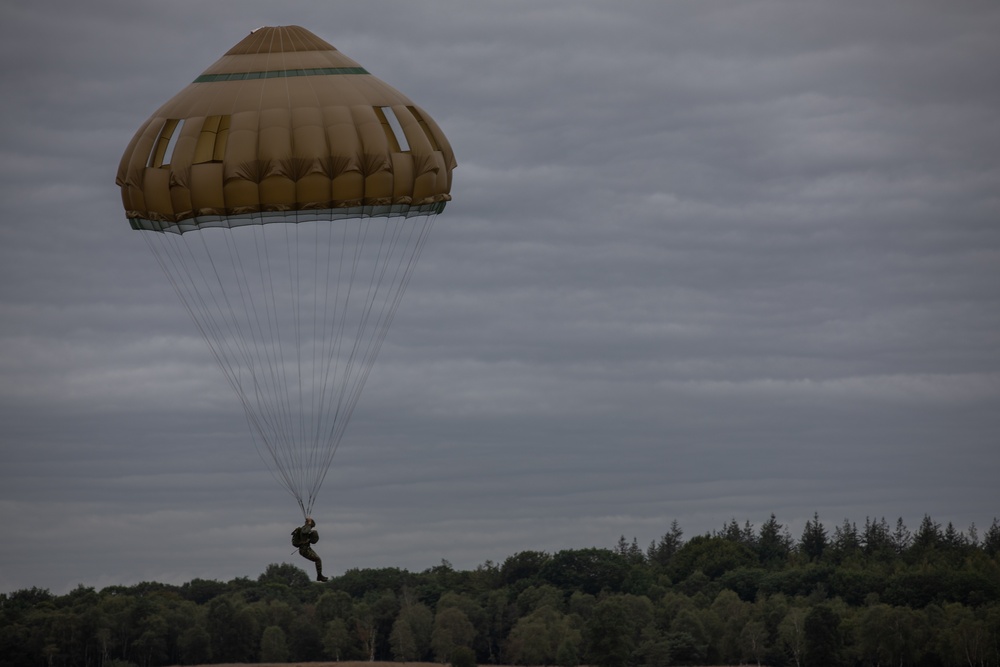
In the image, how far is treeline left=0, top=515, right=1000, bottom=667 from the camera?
141375 millimetres

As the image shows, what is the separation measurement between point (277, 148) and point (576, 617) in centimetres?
11590

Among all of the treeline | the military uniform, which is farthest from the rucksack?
the treeline

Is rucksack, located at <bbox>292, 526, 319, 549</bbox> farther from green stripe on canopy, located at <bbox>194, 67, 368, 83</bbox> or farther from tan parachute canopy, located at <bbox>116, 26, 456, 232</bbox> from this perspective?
green stripe on canopy, located at <bbox>194, 67, 368, 83</bbox>

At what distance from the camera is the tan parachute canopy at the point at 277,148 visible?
5128 cm

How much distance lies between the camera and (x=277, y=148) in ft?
167

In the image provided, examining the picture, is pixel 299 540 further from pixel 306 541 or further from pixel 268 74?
pixel 268 74

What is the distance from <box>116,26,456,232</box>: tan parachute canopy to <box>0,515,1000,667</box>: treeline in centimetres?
9433

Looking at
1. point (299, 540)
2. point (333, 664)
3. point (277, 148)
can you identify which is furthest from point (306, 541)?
point (333, 664)

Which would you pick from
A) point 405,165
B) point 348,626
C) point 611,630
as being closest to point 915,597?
point 611,630

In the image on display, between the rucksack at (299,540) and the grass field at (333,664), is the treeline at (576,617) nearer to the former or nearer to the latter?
the grass field at (333,664)

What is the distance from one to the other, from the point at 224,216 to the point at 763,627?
4058 inches

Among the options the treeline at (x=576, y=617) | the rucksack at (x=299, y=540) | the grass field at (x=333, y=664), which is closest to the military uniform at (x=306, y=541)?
the rucksack at (x=299, y=540)

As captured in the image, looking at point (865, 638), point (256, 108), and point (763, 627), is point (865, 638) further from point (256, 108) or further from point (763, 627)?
point (256, 108)

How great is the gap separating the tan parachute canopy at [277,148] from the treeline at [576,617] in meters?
94.3
